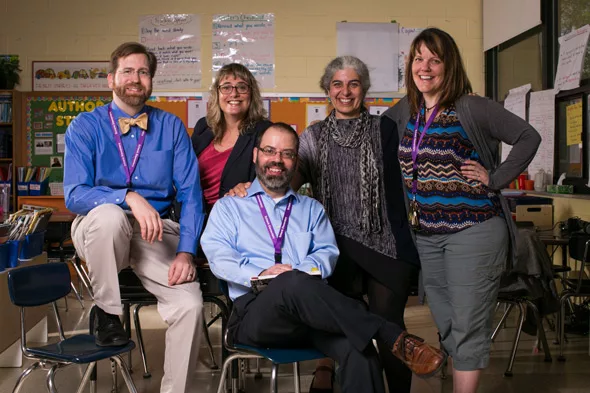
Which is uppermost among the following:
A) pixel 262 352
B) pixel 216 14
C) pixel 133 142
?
pixel 216 14

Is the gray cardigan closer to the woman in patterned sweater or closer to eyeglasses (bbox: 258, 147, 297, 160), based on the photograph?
the woman in patterned sweater

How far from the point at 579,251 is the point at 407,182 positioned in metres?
2.06

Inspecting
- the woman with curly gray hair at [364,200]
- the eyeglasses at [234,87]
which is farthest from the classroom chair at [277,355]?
the eyeglasses at [234,87]

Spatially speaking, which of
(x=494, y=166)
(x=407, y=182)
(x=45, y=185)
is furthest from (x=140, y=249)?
(x=45, y=185)

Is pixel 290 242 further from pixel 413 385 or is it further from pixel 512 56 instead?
pixel 512 56

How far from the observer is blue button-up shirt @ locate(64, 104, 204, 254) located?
2.92m

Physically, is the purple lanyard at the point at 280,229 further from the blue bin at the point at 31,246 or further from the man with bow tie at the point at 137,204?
the blue bin at the point at 31,246

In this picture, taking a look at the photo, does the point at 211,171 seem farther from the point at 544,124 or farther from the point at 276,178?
the point at 544,124

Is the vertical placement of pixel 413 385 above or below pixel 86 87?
below

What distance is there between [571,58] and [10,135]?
5.91 meters

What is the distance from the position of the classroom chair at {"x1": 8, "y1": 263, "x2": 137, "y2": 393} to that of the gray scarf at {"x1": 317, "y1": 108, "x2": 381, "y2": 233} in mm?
1106

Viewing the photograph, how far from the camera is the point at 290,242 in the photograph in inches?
113

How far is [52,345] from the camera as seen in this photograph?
2.86 metres

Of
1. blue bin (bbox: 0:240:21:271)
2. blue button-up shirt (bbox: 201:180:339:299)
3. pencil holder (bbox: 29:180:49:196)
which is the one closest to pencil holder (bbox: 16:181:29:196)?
pencil holder (bbox: 29:180:49:196)
